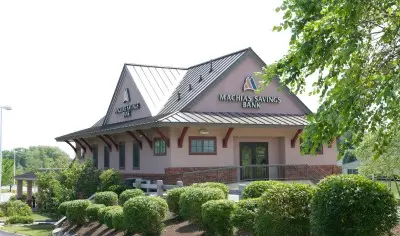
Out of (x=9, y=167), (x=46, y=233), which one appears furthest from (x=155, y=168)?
(x=9, y=167)

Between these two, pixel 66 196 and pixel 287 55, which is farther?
pixel 66 196

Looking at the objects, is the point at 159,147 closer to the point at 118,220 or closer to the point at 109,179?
the point at 109,179

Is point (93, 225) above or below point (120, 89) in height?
below

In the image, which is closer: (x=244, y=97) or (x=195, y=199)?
(x=195, y=199)

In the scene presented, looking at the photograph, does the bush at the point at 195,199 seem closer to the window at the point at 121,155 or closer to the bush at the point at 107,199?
the bush at the point at 107,199

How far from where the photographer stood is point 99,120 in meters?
38.1

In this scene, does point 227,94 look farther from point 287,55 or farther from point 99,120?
point 287,55

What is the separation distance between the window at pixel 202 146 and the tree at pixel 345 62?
17.1 metres

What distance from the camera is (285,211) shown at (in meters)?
10.2

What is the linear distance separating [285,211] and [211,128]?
647 inches

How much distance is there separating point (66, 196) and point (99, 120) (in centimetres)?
1237

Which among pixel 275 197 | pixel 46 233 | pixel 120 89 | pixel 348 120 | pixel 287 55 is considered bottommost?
pixel 46 233

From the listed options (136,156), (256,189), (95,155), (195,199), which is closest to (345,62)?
(256,189)

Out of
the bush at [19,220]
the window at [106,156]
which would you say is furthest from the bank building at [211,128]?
the bush at [19,220]
